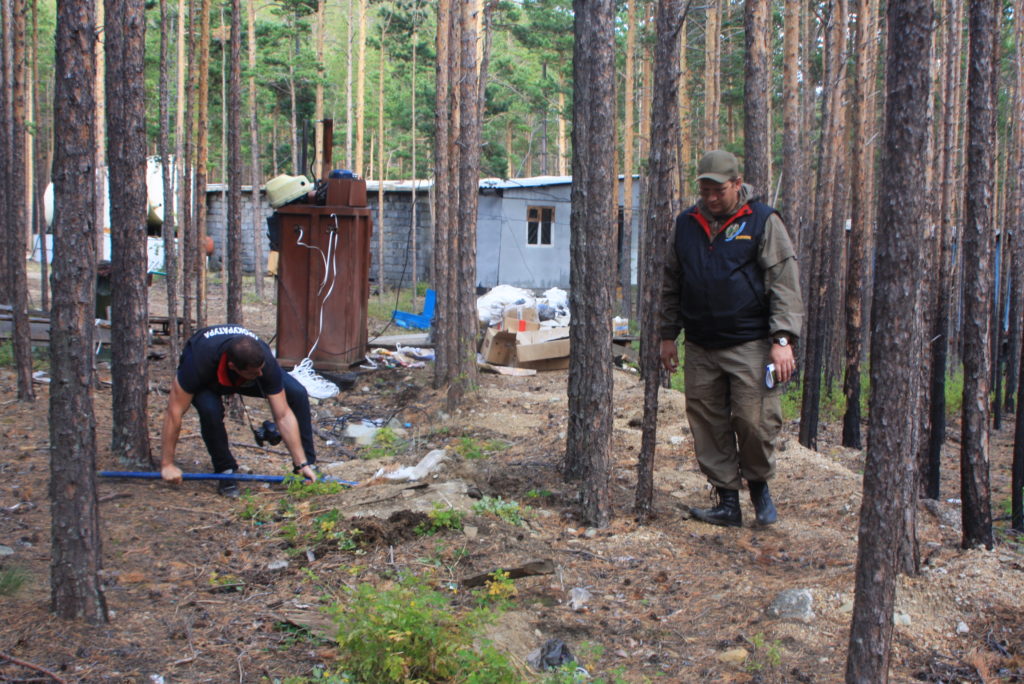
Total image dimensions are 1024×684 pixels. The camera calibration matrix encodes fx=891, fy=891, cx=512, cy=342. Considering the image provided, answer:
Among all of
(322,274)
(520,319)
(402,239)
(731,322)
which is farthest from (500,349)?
(402,239)

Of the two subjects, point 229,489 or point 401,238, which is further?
point 401,238

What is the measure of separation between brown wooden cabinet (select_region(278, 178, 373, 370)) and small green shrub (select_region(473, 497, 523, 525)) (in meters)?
6.57

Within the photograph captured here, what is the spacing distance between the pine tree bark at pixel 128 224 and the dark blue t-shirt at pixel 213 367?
0.49m

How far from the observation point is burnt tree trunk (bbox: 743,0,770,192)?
7.95 metres

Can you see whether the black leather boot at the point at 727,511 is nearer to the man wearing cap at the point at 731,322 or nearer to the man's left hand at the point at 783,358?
the man wearing cap at the point at 731,322

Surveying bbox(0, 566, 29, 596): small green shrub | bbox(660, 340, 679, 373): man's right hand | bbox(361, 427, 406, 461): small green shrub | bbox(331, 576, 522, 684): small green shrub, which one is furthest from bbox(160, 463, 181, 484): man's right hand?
bbox(660, 340, 679, 373): man's right hand

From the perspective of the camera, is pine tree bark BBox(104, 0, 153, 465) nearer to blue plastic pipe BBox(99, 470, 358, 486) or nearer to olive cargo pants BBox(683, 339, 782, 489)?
blue plastic pipe BBox(99, 470, 358, 486)

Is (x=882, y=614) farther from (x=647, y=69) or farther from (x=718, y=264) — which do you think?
(x=647, y=69)

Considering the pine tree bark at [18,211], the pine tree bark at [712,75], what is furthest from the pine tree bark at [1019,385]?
the pine tree bark at [18,211]

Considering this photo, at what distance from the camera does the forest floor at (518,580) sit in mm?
3562

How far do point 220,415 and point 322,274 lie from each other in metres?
5.66

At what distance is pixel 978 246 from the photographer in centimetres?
494

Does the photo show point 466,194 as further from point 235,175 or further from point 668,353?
point 668,353

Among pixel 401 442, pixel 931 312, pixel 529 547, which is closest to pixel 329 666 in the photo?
pixel 529 547
